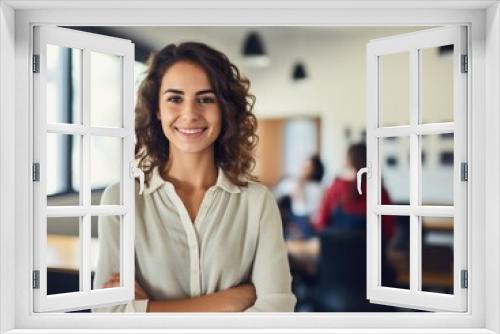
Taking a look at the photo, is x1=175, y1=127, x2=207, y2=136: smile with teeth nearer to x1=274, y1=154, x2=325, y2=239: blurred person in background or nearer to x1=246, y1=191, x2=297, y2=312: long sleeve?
x1=246, y1=191, x2=297, y2=312: long sleeve

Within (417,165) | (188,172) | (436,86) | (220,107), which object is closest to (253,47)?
(220,107)

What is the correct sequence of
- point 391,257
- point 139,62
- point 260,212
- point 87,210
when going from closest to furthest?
point 87,210 → point 260,212 → point 139,62 → point 391,257

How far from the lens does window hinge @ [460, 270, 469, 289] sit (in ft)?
7.95

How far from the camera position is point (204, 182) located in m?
3.13

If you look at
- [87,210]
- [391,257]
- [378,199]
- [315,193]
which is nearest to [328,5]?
[378,199]

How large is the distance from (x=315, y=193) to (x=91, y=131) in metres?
3.69

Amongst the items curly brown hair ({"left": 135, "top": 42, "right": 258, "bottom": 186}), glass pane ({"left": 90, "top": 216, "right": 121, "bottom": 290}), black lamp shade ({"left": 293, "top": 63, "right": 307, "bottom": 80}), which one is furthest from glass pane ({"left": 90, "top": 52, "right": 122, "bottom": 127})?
black lamp shade ({"left": 293, "top": 63, "right": 307, "bottom": 80})

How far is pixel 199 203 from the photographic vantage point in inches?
122

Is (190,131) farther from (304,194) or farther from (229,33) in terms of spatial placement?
(304,194)

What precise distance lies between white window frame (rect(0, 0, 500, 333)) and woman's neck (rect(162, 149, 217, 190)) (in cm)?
85

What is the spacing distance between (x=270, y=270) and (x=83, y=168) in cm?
114

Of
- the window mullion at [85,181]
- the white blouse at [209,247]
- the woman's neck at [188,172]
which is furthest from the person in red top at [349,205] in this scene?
the window mullion at [85,181]

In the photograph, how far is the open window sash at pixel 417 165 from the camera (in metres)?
2.42

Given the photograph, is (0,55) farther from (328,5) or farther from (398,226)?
(398,226)
